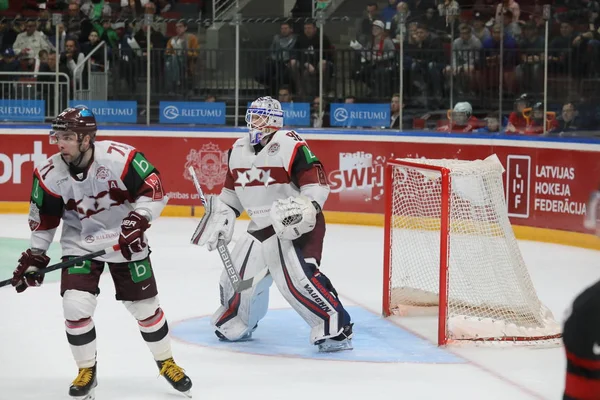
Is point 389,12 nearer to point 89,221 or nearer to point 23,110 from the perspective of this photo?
point 23,110

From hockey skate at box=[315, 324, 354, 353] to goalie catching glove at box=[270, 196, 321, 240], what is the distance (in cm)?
57

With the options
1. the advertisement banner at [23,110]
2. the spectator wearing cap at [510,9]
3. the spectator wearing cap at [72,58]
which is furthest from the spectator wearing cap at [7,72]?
the spectator wearing cap at [510,9]

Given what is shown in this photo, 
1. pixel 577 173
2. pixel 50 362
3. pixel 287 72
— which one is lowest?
pixel 50 362

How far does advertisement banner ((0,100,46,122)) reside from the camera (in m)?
12.3

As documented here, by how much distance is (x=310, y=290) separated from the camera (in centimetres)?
593

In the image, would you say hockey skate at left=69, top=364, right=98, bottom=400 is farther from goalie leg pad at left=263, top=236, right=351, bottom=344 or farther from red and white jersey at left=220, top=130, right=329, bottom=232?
red and white jersey at left=220, top=130, right=329, bottom=232

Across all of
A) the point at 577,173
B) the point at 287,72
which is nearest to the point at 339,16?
the point at 287,72

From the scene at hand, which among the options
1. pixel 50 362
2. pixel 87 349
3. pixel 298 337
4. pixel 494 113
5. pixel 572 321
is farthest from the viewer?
pixel 494 113

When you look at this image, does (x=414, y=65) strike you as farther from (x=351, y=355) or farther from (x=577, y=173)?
(x=351, y=355)

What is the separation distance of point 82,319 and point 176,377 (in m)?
0.50

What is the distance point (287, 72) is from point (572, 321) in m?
9.60

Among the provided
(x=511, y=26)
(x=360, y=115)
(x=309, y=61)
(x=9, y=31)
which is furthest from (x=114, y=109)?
(x=511, y=26)

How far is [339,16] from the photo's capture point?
38.8 feet

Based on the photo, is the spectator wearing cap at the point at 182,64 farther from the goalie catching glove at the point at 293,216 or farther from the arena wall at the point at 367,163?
the goalie catching glove at the point at 293,216
